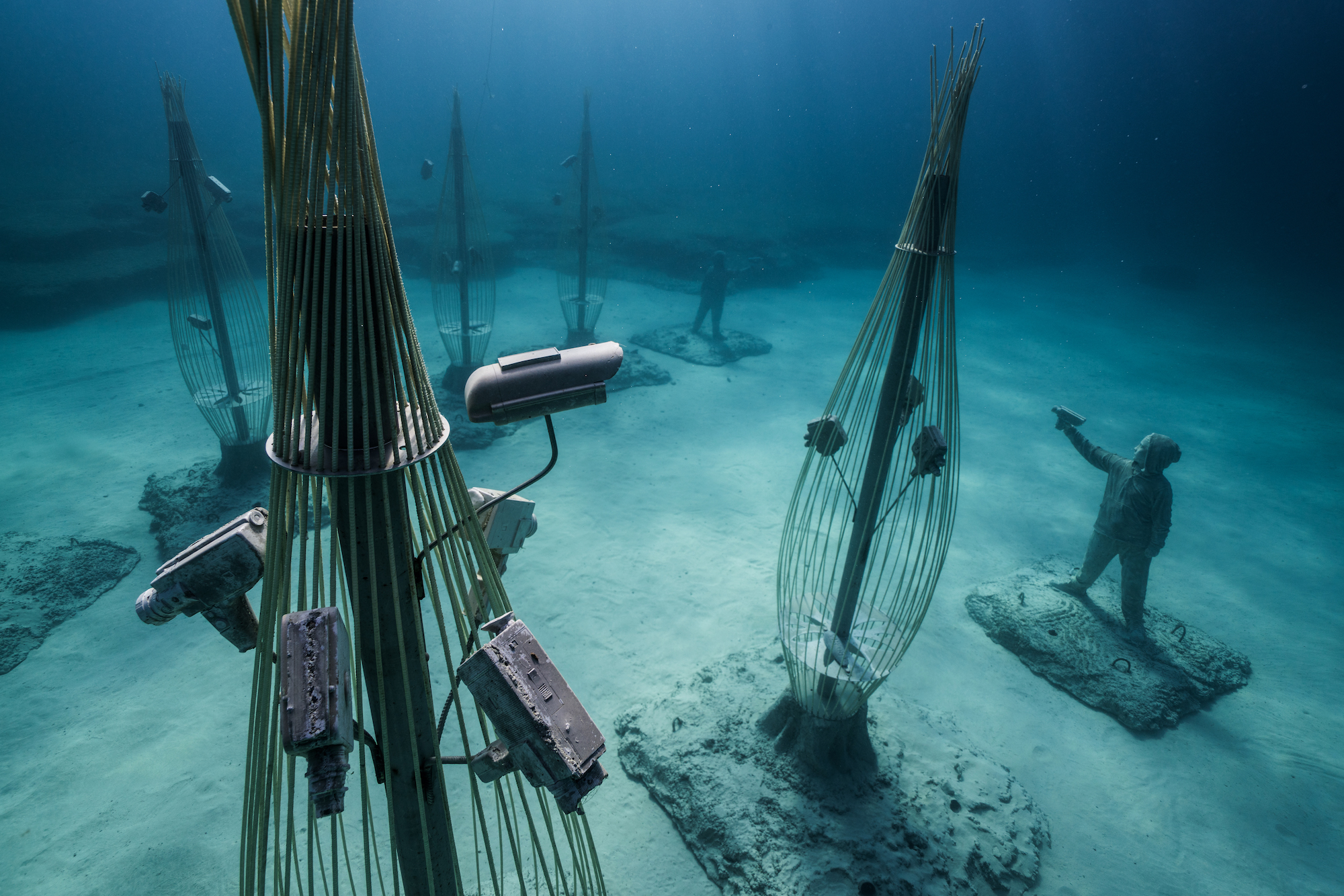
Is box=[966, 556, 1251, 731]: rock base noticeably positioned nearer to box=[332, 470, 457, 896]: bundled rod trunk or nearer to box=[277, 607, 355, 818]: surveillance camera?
box=[332, 470, 457, 896]: bundled rod trunk

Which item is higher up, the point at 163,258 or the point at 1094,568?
the point at 163,258

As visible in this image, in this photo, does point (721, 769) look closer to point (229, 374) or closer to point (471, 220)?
point (229, 374)

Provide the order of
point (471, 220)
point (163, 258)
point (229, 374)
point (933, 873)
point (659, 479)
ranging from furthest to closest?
1. point (163, 258)
2. point (471, 220)
3. point (659, 479)
4. point (229, 374)
5. point (933, 873)

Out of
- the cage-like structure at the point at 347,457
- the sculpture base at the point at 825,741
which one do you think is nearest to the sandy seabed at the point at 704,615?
the sculpture base at the point at 825,741

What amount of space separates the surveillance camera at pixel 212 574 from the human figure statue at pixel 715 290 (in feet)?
26.7

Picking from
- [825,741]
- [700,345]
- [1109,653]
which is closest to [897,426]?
[825,741]

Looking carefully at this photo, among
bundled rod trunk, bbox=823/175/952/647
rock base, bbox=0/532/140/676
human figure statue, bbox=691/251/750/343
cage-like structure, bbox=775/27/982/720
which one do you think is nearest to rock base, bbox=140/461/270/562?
rock base, bbox=0/532/140/676

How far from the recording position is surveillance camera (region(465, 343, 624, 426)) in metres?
0.99

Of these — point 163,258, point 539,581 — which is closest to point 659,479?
point 539,581

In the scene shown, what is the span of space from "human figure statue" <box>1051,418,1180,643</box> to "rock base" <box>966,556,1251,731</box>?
0.18 metres

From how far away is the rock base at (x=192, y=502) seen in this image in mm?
4383

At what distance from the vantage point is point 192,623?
3770mm

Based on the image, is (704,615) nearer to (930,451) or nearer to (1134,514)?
(930,451)

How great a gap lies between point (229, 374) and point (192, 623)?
6.16ft
